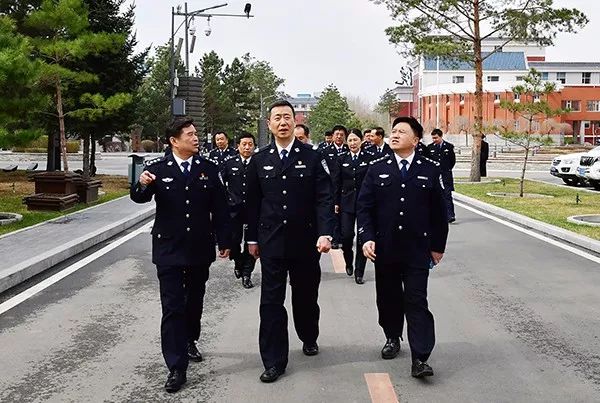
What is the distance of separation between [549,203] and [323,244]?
15.4 metres

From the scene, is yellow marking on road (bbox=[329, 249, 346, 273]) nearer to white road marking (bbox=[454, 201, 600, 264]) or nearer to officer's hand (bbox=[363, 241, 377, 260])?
white road marking (bbox=[454, 201, 600, 264])

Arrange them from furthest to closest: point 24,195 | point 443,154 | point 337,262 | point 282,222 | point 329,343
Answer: point 24,195
point 443,154
point 337,262
point 329,343
point 282,222

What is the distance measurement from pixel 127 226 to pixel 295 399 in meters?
10.7

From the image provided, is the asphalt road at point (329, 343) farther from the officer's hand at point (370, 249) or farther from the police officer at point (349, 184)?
the officer's hand at point (370, 249)

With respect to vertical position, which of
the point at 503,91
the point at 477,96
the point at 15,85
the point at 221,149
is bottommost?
the point at 221,149

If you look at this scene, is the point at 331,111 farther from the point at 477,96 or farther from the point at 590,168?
the point at 590,168

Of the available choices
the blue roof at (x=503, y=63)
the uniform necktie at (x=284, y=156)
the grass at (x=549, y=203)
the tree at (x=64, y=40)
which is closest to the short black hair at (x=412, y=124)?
the uniform necktie at (x=284, y=156)

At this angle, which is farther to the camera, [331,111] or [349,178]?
[331,111]

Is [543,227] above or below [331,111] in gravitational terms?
below

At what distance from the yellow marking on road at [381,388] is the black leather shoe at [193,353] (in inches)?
52.5

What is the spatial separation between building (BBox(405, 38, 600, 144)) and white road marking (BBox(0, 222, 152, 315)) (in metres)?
67.9

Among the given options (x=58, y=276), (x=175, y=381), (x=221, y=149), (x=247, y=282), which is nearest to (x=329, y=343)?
(x=175, y=381)

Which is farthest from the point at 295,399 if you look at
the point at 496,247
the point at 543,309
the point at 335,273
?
the point at 496,247

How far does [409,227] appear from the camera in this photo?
18.0ft
